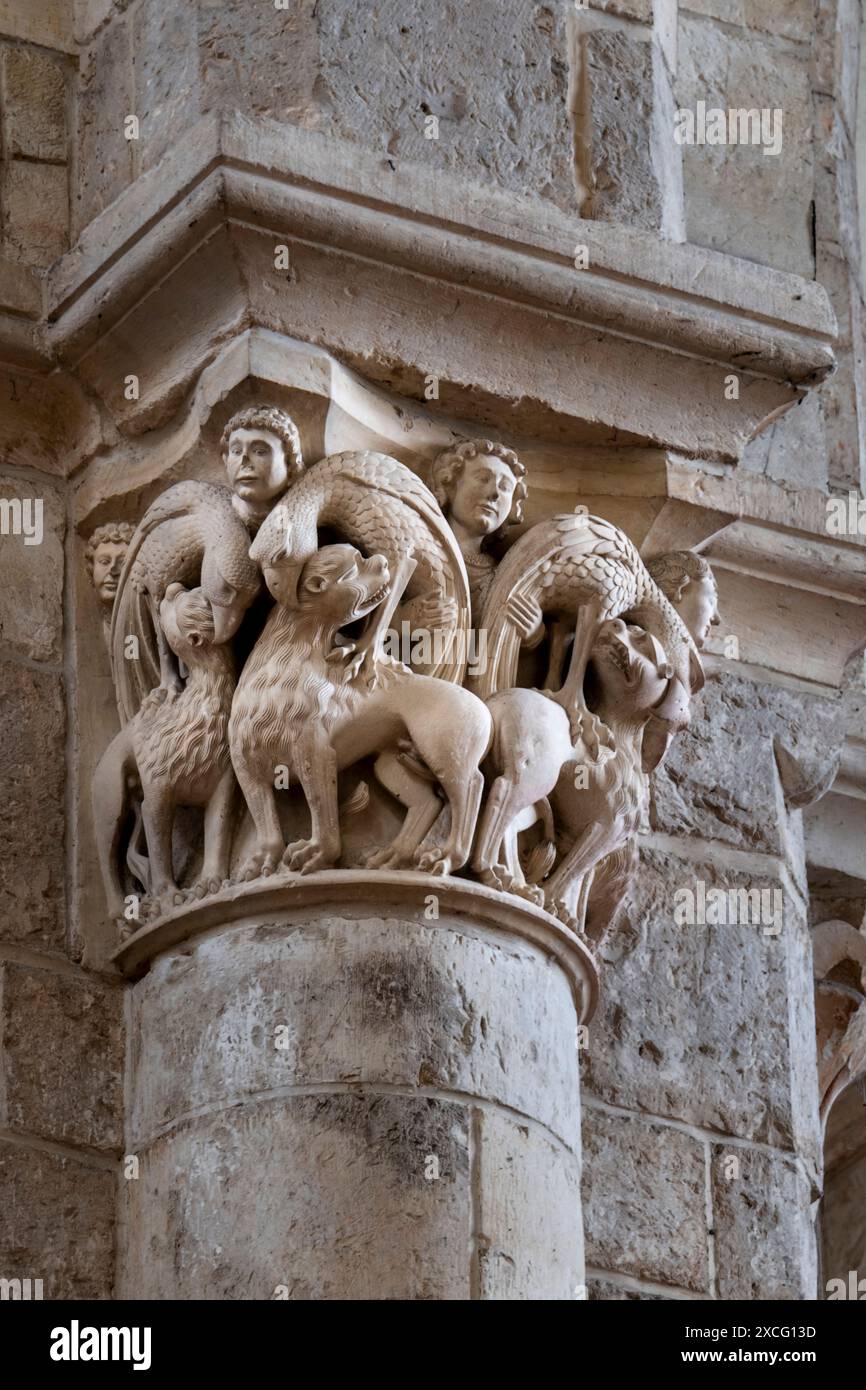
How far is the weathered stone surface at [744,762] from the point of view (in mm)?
3531

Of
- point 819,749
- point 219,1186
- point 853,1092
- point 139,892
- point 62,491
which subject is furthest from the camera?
point 853,1092

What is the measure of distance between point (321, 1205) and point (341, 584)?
615 mm

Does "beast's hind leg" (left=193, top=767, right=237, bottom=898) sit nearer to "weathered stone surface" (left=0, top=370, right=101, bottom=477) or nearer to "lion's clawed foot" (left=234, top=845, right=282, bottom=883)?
"lion's clawed foot" (left=234, top=845, right=282, bottom=883)

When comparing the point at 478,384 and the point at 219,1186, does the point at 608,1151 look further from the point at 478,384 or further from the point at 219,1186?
the point at 478,384

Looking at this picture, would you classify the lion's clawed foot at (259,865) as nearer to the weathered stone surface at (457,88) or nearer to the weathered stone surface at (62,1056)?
the weathered stone surface at (62,1056)

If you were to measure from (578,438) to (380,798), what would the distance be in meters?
0.51

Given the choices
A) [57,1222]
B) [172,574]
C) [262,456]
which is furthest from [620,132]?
[57,1222]

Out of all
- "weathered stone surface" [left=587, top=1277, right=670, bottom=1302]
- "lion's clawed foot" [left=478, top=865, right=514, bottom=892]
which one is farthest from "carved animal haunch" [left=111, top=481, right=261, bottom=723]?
"weathered stone surface" [left=587, top=1277, right=670, bottom=1302]

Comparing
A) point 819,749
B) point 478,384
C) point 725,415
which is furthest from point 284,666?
point 819,749

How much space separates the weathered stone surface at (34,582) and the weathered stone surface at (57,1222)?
567 millimetres

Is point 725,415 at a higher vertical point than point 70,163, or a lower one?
lower

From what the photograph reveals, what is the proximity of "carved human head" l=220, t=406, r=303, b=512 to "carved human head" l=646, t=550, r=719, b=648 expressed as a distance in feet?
1.59

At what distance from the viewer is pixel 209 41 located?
10.8 feet

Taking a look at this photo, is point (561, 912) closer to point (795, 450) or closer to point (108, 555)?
point (108, 555)
